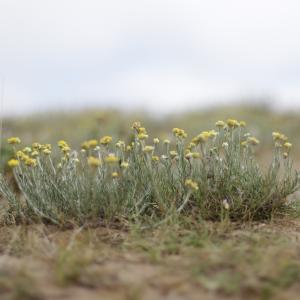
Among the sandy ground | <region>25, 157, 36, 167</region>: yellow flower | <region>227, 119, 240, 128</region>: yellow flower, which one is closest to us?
the sandy ground

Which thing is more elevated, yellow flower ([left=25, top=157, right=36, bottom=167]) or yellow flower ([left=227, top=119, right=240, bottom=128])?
yellow flower ([left=227, top=119, right=240, bottom=128])

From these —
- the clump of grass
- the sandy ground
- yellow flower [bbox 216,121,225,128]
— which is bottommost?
the sandy ground

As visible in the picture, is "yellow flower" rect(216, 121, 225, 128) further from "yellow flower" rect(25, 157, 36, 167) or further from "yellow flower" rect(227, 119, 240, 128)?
"yellow flower" rect(25, 157, 36, 167)

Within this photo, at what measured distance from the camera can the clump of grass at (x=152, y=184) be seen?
365 centimetres

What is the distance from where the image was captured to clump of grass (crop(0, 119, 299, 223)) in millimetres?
3648

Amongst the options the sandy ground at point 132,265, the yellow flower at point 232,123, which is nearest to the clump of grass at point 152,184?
the yellow flower at point 232,123

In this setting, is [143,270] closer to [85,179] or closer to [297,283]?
[297,283]

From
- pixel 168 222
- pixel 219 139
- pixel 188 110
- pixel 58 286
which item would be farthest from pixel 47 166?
pixel 188 110

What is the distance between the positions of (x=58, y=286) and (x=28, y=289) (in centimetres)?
15

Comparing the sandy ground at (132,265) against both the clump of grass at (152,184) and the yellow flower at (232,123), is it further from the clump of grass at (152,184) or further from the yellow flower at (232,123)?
the yellow flower at (232,123)

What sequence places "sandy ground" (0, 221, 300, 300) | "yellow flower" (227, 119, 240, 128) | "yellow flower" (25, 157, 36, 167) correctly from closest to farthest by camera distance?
"sandy ground" (0, 221, 300, 300)
"yellow flower" (25, 157, 36, 167)
"yellow flower" (227, 119, 240, 128)

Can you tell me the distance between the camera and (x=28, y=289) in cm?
235

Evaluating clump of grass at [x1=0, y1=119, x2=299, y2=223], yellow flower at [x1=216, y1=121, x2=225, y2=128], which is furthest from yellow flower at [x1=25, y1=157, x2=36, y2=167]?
yellow flower at [x1=216, y1=121, x2=225, y2=128]

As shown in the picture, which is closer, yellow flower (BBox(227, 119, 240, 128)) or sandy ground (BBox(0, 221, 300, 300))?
sandy ground (BBox(0, 221, 300, 300))
